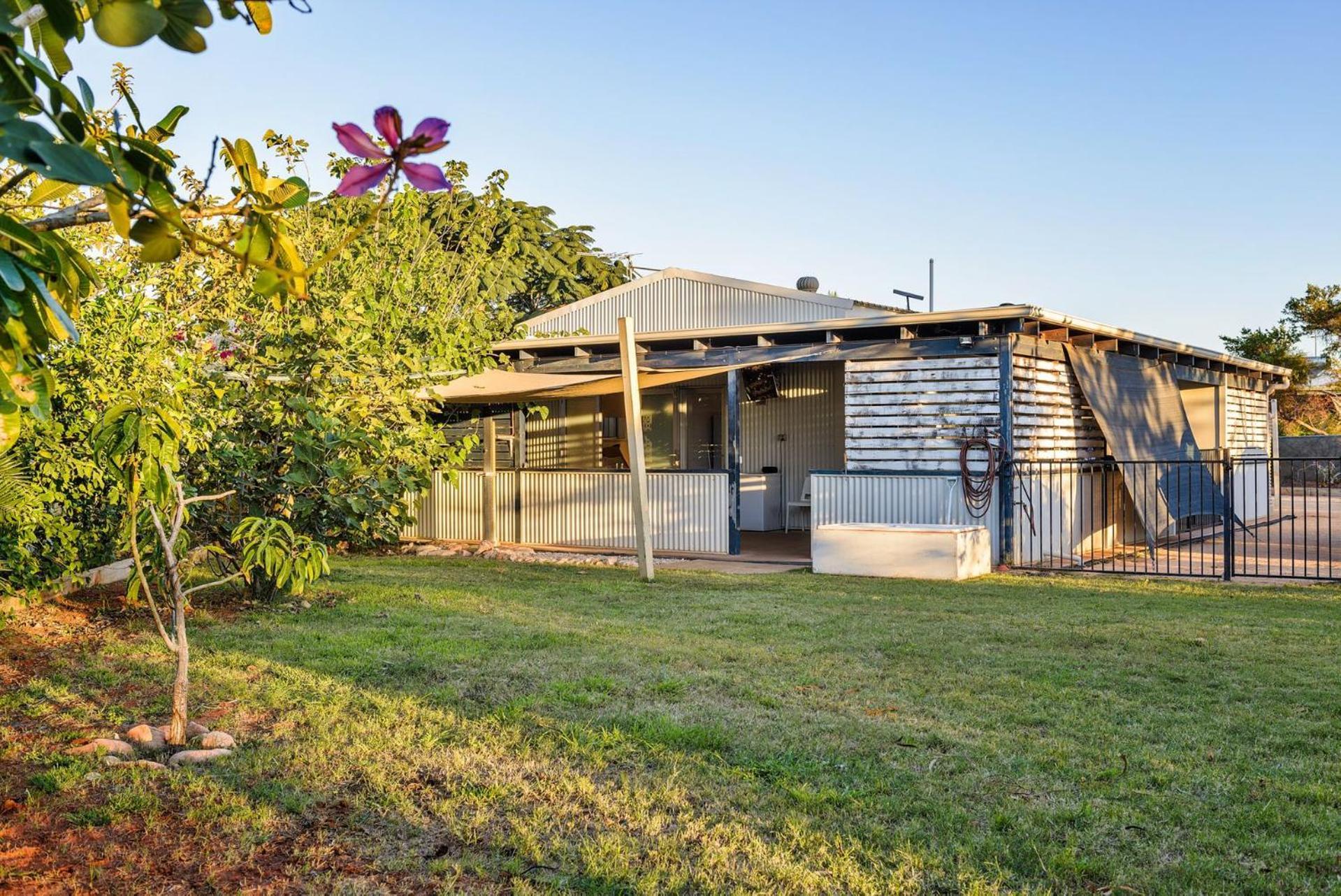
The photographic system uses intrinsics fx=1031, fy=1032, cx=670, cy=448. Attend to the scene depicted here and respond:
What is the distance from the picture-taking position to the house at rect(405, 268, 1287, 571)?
37.9 ft

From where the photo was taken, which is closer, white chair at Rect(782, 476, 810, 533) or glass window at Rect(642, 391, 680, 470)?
white chair at Rect(782, 476, 810, 533)

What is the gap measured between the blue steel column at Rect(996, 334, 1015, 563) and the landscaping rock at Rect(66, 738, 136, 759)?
9131 millimetres

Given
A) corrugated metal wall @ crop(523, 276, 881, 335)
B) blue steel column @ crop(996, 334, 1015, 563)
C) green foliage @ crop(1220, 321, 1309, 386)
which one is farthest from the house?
green foliage @ crop(1220, 321, 1309, 386)

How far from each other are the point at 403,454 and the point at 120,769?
17.7 ft

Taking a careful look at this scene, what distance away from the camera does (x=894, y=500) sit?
11992mm

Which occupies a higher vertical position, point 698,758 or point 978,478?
point 978,478

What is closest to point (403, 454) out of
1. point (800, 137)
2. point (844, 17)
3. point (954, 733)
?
point (954, 733)

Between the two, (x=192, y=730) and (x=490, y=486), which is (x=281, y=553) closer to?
(x=192, y=730)

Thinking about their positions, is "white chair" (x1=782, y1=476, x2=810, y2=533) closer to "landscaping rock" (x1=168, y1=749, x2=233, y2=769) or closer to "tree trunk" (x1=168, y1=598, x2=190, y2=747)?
"tree trunk" (x1=168, y1=598, x2=190, y2=747)

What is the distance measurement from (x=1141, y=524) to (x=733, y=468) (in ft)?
16.5

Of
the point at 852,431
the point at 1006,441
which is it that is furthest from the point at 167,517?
the point at 1006,441

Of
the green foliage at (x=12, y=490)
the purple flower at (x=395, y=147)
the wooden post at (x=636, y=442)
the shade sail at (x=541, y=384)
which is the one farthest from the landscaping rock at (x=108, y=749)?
the shade sail at (x=541, y=384)

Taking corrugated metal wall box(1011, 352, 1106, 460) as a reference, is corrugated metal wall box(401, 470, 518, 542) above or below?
below

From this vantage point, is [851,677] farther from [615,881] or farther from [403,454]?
[403,454]
